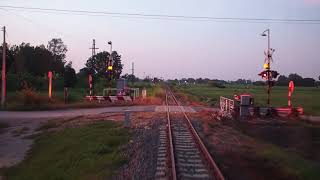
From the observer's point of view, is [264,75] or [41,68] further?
[41,68]

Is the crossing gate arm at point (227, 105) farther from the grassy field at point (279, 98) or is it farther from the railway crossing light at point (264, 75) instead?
the grassy field at point (279, 98)

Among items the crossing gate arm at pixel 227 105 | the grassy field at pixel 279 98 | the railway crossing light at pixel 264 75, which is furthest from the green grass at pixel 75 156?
the grassy field at pixel 279 98

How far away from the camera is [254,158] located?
15.6 m

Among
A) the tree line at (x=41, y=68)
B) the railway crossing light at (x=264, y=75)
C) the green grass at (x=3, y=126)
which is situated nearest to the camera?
the green grass at (x=3, y=126)

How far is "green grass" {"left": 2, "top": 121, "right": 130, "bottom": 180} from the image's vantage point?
44.6ft

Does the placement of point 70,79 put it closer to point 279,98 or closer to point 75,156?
point 279,98

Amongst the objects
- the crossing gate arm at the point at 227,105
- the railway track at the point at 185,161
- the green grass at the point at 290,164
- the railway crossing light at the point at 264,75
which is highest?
the railway crossing light at the point at 264,75

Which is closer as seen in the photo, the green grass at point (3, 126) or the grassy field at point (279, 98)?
the green grass at point (3, 126)

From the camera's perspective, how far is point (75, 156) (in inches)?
638

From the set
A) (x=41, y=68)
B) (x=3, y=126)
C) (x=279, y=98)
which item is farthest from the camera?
(x=41, y=68)

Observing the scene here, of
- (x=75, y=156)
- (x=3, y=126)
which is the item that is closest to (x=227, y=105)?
(x=3, y=126)

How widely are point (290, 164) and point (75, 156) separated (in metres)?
6.66

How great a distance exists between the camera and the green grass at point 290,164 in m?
12.9

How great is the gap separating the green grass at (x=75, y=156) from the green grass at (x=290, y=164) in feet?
14.5
